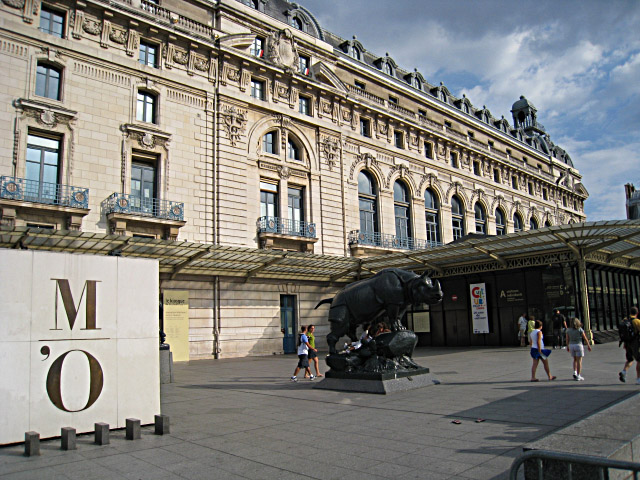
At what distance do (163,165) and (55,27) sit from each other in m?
7.50

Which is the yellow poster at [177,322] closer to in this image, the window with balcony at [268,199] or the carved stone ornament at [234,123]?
the window with balcony at [268,199]

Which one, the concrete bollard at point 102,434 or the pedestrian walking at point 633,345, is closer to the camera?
the concrete bollard at point 102,434

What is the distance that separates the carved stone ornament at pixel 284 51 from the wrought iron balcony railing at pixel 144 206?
11.3 metres

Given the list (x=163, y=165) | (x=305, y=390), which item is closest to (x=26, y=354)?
(x=305, y=390)

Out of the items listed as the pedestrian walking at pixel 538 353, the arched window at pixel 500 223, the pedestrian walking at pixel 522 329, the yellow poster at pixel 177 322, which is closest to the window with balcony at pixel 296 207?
the yellow poster at pixel 177 322

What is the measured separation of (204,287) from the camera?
24.2m

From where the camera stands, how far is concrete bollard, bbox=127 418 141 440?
742 centimetres

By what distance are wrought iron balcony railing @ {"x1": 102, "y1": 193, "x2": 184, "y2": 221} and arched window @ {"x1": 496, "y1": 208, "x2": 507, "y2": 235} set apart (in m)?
33.4

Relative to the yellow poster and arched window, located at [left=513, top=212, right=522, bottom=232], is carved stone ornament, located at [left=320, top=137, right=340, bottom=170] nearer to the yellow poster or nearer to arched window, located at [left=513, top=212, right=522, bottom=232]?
the yellow poster

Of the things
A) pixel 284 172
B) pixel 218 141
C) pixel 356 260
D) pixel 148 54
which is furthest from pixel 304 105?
pixel 356 260

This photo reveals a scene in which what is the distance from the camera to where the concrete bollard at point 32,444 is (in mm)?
6590

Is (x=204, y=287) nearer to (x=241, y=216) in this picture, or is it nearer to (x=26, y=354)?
(x=241, y=216)

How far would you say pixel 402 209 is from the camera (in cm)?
3631

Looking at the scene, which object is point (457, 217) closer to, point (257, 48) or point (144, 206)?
point (257, 48)
